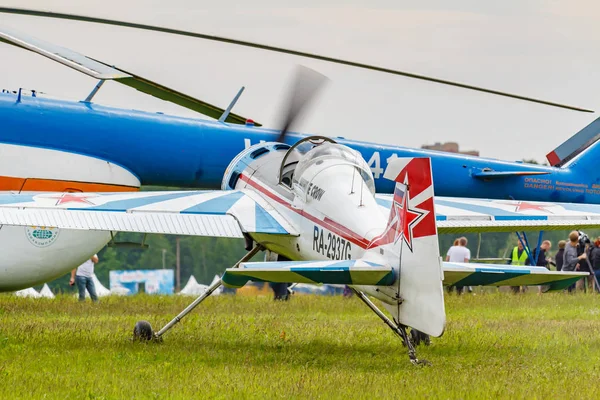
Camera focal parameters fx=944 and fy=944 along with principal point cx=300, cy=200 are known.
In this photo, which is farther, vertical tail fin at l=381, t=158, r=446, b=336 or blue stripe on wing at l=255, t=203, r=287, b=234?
blue stripe on wing at l=255, t=203, r=287, b=234

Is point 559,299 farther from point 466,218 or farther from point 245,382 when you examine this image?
Result: point 245,382

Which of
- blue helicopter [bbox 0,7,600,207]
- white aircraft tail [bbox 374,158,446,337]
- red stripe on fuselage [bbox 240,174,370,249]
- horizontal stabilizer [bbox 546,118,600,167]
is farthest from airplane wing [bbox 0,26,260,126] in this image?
horizontal stabilizer [bbox 546,118,600,167]

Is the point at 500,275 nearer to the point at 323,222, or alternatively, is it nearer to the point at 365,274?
the point at 365,274

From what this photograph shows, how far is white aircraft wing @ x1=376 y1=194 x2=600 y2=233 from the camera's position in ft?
37.4

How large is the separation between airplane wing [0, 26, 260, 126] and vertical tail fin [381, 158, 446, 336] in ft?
9.53

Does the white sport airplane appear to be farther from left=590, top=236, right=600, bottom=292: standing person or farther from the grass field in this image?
left=590, top=236, right=600, bottom=292: standing person

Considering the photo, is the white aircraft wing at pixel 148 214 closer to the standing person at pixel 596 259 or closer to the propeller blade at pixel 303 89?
the propeller blade at pixel 303 89

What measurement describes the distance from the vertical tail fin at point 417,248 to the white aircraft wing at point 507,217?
3.10m

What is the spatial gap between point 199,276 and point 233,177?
86361 mm

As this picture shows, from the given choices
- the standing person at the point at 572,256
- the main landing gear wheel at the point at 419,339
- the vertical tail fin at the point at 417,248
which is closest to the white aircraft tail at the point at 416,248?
the vertical tail fin at the point at 417,248

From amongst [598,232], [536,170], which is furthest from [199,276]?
[536,170]

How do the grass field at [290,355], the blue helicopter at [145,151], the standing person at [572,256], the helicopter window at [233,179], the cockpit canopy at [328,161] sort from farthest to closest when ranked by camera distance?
the standing person at [572,256] → the blue helicopter at [145,151] → the helicopter window at [233,179] → the cockpit canopy at [328,161] → the grass field at [290,355]

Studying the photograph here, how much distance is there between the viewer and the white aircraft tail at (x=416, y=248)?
24.8ft

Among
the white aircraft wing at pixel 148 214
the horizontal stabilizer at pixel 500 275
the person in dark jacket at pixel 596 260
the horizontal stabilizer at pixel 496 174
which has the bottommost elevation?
the person in dark jacket at pixel 596 260
